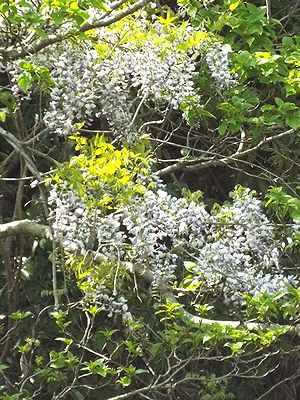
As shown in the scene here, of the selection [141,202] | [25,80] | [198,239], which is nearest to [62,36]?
[25,80]

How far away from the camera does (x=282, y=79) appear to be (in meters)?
3.27

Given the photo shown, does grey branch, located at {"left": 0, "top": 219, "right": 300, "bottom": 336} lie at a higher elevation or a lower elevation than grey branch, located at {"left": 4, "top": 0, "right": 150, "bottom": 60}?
lower

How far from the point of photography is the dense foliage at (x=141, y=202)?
2.82m

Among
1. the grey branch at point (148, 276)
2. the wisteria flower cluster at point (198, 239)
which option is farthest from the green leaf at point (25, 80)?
the grey branch at point (148, 276)

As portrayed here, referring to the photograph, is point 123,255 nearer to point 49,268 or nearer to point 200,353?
point 200,353

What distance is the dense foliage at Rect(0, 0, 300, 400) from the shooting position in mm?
2818

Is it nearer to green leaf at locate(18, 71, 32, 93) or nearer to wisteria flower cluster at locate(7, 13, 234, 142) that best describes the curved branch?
wisteria flower cluster at locate(7, 13, 234, 142)

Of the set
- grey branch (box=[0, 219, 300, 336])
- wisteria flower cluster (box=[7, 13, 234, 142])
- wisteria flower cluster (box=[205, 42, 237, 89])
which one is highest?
wisteria flower cluster (box=[7, 13, 234, 142])

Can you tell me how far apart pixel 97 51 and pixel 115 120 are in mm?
257

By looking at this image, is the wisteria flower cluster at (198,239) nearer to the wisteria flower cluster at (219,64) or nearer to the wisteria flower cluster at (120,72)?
the wisteria flower cluster at (120,72)

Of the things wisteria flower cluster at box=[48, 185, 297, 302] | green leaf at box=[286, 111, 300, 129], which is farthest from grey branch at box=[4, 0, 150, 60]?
green leaf at box=[286, 111, 300, 129]

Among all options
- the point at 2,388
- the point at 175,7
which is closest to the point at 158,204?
the point at 2,388

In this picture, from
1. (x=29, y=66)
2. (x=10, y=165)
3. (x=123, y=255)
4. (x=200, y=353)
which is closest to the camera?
(x=29, y=66)

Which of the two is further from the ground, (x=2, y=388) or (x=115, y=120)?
(x=115, y=120)
